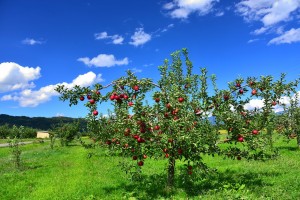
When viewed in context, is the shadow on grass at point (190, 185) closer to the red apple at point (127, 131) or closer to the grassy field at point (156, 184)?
the grassy field at point (156, 184)

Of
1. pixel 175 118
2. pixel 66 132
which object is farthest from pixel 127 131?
pixel 66 132

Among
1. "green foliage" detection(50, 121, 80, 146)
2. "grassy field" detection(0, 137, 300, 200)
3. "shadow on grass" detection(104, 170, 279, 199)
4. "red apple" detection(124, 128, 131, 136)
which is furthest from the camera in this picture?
"green foliage" detection(50, 121, 80, 146)

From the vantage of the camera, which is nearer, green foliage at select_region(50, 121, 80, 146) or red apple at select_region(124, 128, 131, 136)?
red apple at select_region(124, 128, 131, 136)

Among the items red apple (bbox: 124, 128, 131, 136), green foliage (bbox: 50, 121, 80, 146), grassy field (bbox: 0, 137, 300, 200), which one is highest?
green foliage (bbox: 50, 121, 80, 146)

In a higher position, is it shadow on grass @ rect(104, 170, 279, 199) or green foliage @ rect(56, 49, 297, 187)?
green foliage @ rect(56, 49, 297, 187)

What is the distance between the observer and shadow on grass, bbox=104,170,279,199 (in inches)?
583

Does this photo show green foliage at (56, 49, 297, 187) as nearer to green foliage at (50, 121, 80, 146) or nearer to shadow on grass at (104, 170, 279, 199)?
shadow on grass at (104, 170, 279, 199)

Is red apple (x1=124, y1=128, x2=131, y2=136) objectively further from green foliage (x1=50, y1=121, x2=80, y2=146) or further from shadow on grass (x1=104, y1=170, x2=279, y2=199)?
green foliage (x1=50, y1=121, x2=80, y2=146)

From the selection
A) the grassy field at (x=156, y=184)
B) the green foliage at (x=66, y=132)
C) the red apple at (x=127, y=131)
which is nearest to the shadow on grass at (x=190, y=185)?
the grassy field at (x=156, y=184)

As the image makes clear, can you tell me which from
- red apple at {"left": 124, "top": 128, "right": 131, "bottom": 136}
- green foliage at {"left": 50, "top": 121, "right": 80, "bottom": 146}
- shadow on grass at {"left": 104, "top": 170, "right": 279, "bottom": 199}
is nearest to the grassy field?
shadow on grass at {"left": 104, "top": 170, "right": 279, "bottom": 199}

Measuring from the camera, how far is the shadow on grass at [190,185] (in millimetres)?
14801

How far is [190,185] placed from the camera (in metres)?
16.2

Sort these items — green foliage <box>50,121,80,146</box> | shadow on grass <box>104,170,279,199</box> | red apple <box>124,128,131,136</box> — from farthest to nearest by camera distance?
green foliage <box>50,121,80,146</box> → shadow on grass <box>104,170,279,199</box> → red apple <box>124,128,131,136</box>

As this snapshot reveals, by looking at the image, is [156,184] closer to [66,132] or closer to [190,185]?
[190,185]
